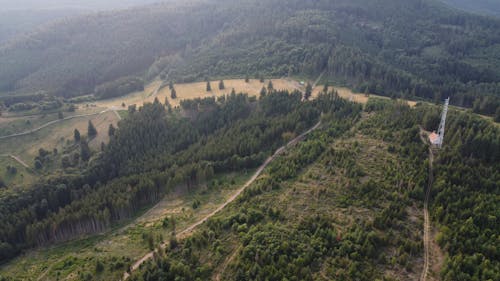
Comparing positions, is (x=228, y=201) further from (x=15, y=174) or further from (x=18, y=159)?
(x=18, y=159)

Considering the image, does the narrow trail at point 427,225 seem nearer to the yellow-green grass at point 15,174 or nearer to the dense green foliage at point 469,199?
the dense green foliage at point 469,199

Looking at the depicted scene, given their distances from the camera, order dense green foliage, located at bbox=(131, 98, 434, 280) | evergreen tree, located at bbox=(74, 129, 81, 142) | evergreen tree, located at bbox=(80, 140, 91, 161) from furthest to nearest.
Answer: evergreen tree, located at bbox=(74, 129, 81, 142) < evergreen tree, located at bbox=(80, 140, 91, 161) < dense green foliage, located at bbox=(131, 98, 434, 280)

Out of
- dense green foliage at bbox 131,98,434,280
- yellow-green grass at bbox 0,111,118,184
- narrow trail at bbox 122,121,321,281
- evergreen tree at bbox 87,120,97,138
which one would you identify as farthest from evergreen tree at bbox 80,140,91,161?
dense green foliage at bbox 131,98,434,280

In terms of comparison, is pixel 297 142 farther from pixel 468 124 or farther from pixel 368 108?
pixel 468 124

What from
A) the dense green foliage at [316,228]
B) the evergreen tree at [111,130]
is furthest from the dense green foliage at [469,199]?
the evergreen tree at [111,130]

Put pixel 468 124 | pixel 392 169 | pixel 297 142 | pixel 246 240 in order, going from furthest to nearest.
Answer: pixel 297 142, pixel 468 124, pixel 392 169, pixel 246 240

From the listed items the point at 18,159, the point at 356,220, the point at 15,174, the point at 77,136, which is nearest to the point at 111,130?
the point at 77,136

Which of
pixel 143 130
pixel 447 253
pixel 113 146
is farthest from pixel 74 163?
pixel 447 253

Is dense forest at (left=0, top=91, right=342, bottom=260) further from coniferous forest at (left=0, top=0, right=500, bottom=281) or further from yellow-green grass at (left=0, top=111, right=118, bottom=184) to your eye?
yellow-green grass at (left=0, top=111, right=118, bottom=184)
